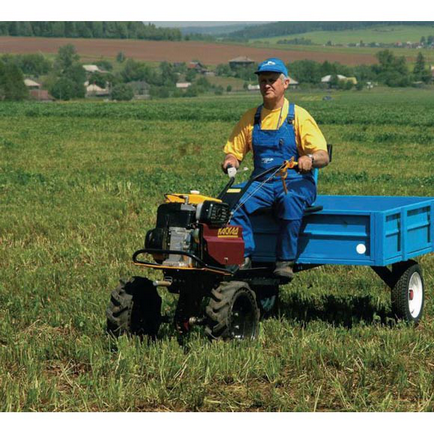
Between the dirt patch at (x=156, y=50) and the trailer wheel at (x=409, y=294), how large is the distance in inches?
5640

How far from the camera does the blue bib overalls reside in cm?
778

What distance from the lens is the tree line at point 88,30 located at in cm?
15275

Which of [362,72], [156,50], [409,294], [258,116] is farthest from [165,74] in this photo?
[258,116]

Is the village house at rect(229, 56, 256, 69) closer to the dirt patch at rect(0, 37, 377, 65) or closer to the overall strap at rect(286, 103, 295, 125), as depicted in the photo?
the dirt patch at rect(0, 37, 377, 65)

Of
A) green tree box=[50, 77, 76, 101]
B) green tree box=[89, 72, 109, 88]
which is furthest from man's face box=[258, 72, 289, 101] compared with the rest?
green tree box=[89, 72, 109, 88]

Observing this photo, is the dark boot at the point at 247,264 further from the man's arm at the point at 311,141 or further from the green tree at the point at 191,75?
the green tree at the point at 191,75

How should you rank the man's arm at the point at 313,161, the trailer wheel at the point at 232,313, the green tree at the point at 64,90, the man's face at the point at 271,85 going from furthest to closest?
1. the green tree at the point at 64,90
2. the man's face at the point at 271,85
3. the man's arm at the point at 313,161
4. the trailer wheel at the point at 232,313

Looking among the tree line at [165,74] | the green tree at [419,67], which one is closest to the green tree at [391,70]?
the tree line at [165,74]

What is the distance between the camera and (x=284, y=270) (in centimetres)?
781

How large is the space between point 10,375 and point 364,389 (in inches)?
88.5

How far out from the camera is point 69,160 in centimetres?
2427

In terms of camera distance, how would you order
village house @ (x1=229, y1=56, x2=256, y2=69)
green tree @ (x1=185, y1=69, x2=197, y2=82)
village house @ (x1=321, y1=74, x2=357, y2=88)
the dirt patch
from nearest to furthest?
village house @ (x1=321, y1=74, x2=357, y2=88), green tree @ (x1=185, y1=69, x2=197, y2=82), the dirt patch, village house @ (x1=229, y1=56, x2=256, y2=69)

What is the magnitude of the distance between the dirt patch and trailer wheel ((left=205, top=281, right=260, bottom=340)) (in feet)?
474

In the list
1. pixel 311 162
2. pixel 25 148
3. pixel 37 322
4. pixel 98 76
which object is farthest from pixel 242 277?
pixel 98 76
